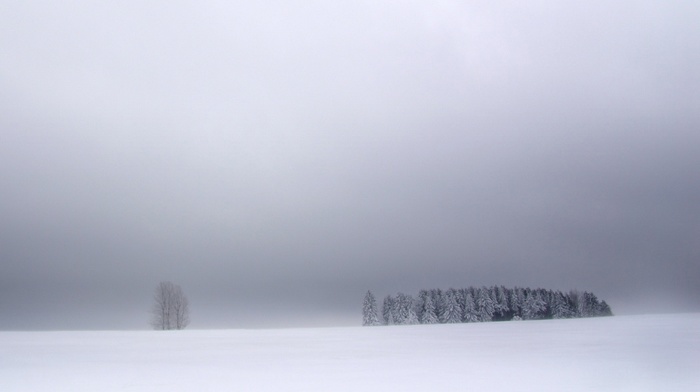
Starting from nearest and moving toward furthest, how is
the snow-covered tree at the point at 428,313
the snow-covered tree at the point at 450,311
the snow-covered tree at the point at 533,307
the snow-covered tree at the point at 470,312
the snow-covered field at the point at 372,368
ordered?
the snow-covered field at the point at 372,368, the snow-covered tree at the point at 450,311, the snow-covered tree at the point at 470,312, the snow-covered tree at the point at 428,313, the snow-covered tree at the point at 533,307

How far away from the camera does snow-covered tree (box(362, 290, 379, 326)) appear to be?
3713 inches

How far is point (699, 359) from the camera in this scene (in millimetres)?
19359

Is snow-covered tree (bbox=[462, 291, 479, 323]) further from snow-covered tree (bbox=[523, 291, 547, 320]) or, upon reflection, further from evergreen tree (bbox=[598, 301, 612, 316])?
evergreen tree (bbox=[598, 301, 612, 316])

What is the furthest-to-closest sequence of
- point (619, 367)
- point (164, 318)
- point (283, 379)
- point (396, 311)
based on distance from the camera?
1. point (396, 311)
2. point (164, 318)
3. point (619, 367)
4. point (283, 379)

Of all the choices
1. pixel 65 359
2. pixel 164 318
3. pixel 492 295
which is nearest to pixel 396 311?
pixel 492 295

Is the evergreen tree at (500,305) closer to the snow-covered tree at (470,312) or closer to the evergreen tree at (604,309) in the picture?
the snow-covered tree at (470,312)

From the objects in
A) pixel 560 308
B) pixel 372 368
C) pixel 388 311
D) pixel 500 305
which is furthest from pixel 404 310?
pixel 372 368

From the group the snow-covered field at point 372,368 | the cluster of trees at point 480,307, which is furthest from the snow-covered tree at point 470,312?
the snow-covered field at point 372,368

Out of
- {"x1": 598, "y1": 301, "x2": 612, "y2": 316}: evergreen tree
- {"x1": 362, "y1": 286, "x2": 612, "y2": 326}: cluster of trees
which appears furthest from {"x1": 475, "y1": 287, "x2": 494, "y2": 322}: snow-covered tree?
{"x1": 598, "y1": 301, "x2": 612, "y2": 316}: evergreen tree

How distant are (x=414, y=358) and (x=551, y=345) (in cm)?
819

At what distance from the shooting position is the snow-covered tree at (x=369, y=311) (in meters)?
94.3

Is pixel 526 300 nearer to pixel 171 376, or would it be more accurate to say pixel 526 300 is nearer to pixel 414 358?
pixel 414 358

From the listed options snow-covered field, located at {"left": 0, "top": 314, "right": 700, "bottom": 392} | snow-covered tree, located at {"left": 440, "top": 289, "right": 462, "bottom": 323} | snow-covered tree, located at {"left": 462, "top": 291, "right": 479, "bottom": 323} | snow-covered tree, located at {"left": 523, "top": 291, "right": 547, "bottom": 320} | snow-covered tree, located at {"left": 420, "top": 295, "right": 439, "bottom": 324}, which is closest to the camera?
snow-covered field, located at {"left": 0, "top": 314, "right": 700, "bottom": 392}

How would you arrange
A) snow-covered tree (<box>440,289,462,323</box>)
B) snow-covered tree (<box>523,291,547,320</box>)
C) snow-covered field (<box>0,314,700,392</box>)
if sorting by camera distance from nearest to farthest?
snow-covered field (<box>0,314,700,392</box>) → snow-covered tree (<box>440,289,462,323</box>) → snow-covered tree (<box>523,291,547,320</box>)
